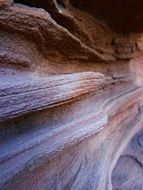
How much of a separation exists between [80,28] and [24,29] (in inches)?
14.9

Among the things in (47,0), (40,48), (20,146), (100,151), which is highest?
(47,0)

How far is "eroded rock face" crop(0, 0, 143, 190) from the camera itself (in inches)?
26.5

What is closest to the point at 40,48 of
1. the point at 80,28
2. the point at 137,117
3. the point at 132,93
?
the point at 80,28

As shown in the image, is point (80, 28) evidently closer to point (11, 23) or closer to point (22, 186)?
point (11, 23)

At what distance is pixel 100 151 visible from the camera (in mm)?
1092

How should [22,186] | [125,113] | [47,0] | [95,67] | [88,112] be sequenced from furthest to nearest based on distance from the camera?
1. [125,113]
2. [95,67]
3. [88,112]
4. [47,0]
5. [22,186]

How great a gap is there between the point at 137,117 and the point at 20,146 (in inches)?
43.5

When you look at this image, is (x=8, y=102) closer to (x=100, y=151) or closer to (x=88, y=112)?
(x=88, y=112)

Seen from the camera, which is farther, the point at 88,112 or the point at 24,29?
the point at 88,112

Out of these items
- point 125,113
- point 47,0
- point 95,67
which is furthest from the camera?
point 125,113

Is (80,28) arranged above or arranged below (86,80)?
above

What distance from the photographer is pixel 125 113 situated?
1.51m

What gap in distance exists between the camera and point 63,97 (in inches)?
31.4

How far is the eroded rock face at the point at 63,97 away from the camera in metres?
0.67
